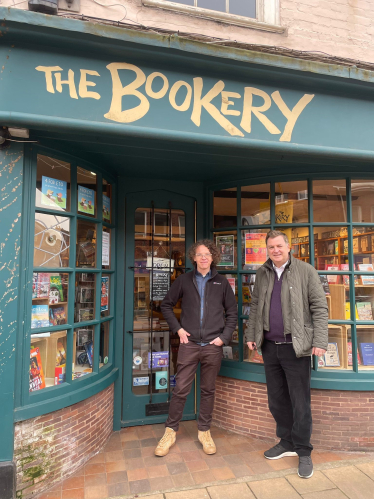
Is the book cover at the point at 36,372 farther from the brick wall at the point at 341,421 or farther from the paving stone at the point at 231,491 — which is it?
the brick wall at the point at 341,421

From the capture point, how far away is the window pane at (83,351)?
121 inches

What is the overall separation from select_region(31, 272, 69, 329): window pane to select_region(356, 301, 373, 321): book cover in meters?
3.02

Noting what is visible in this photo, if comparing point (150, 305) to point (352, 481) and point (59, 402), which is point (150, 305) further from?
point (352, 481)

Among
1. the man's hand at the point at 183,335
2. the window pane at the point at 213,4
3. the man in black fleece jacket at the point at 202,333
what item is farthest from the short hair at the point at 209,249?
the window pane at the point at 213,4

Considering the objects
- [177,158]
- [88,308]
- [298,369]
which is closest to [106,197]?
[177,158]

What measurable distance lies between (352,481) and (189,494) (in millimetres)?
1394

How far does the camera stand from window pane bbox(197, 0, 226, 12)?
341 centimetres

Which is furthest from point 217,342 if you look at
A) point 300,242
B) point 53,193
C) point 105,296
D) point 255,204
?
point 53,193

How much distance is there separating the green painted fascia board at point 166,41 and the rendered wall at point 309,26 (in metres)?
0.64

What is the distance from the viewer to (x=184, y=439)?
3.41m

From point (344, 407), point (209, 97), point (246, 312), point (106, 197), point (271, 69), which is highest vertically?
point (271, 69)

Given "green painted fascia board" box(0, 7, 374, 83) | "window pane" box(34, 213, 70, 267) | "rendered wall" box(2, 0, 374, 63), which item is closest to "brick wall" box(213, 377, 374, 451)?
"window pane" box(34, 213, 70, 267)

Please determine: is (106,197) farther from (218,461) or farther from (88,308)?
(218,461)

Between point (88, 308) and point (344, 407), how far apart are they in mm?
2771
